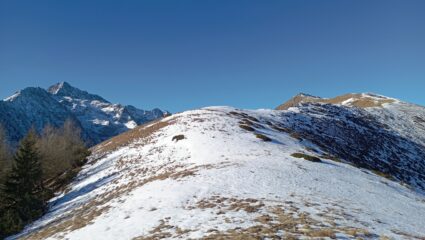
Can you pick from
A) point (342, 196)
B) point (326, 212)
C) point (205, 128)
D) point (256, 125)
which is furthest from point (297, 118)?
point (326, 212)

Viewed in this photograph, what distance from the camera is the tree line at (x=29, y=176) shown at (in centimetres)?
3253

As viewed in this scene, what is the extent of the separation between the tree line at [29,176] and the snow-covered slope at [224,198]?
1.78m

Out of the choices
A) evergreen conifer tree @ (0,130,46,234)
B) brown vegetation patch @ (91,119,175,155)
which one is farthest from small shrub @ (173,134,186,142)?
evergreen conifer tree @ (0,130,46,234)

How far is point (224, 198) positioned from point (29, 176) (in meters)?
27.0

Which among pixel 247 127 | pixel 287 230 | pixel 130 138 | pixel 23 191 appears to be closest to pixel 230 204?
pixel 287 230

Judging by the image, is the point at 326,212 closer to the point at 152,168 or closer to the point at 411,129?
the point at 152,168

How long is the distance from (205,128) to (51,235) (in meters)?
30.5

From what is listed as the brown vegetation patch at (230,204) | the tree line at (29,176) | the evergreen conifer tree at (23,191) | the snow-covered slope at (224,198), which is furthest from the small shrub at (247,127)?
the brown vegetation patch at (230,204)

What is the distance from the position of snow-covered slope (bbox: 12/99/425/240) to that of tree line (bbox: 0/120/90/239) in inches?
69.9

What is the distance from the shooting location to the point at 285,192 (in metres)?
22.4

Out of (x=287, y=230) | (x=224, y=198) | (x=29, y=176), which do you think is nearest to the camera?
(x=287, y=230)

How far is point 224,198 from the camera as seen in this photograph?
20984mm

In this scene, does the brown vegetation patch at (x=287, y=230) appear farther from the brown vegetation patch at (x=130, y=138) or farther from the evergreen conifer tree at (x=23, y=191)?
the brown vegetation patch at (x=130, y=138)

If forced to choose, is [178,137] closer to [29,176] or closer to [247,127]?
[247,127]
